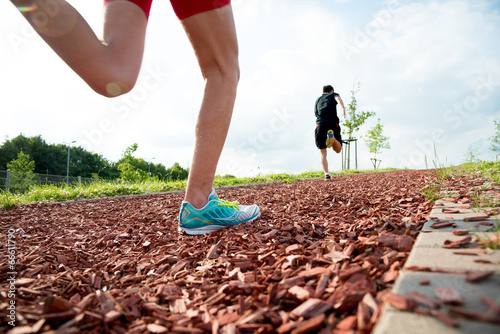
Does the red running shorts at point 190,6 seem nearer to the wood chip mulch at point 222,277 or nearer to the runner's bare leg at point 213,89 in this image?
the runner's bare leg at point 213,89

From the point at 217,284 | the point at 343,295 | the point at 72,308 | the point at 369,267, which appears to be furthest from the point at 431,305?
the point at 72,308

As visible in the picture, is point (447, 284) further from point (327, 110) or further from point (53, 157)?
point (53, 157)

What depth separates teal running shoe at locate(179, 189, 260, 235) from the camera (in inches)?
84.0

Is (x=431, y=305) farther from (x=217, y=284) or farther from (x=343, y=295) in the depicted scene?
(x=217, y=284)

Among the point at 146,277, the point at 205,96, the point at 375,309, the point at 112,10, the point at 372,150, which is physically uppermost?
the point at 372,150

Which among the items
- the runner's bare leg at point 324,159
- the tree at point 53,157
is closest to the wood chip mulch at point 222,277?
the runner's bare leg at point 324,159

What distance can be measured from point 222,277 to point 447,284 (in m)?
0.88

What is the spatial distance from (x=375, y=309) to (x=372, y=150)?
932 inches

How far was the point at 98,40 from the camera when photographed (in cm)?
152

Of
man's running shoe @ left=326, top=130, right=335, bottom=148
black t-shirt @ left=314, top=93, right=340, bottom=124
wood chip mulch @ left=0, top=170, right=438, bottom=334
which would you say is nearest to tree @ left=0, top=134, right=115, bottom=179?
black t-shirt @ left=314, top=93, right=340, bottom=124

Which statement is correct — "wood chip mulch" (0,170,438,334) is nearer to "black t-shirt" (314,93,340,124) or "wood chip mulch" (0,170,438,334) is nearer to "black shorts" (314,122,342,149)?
"black shorts" (314,122,342,149)

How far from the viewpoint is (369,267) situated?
1.10 m

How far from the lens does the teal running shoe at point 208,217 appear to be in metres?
2.13

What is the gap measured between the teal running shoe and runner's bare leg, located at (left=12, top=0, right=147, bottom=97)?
0.96m
